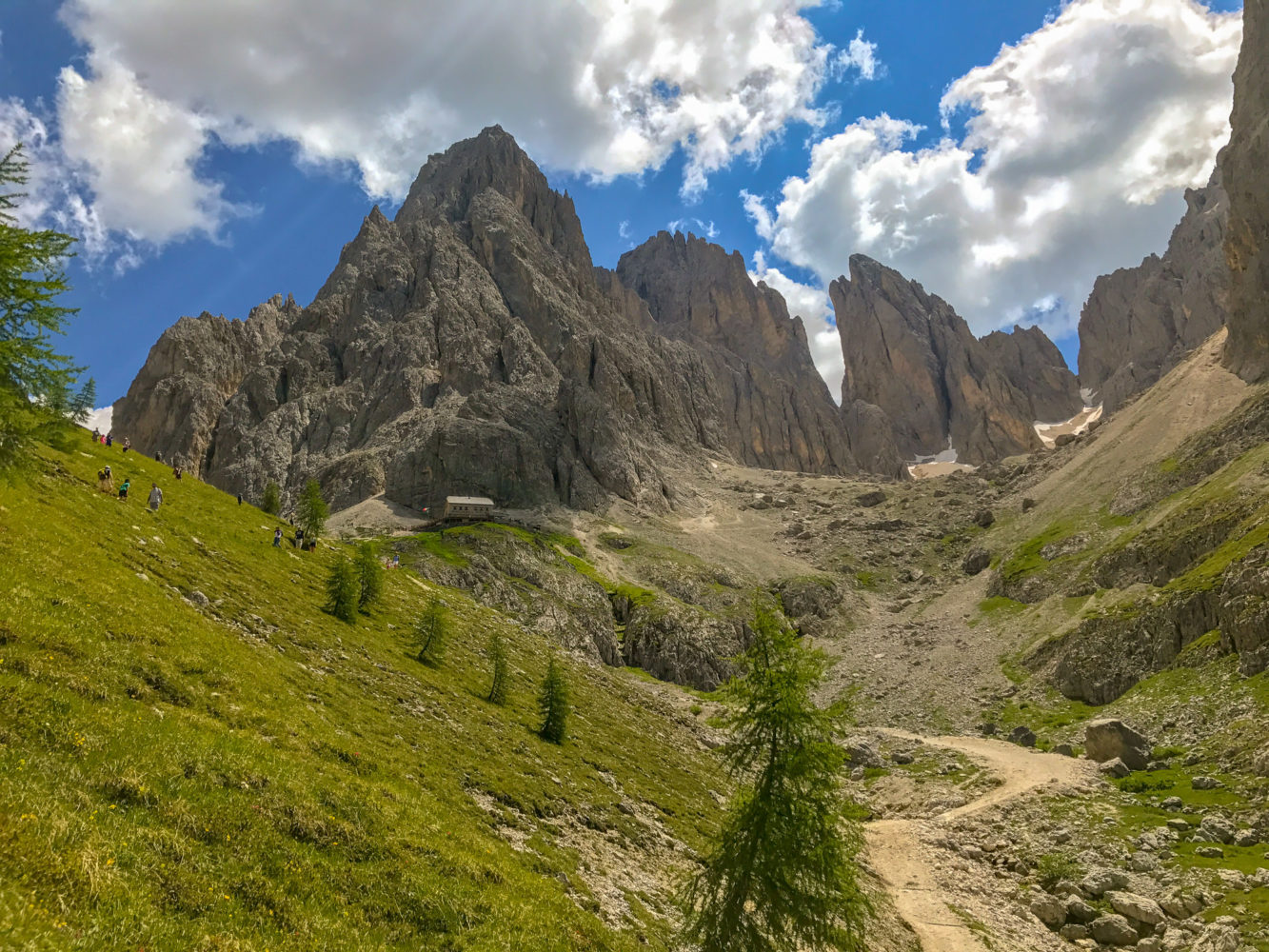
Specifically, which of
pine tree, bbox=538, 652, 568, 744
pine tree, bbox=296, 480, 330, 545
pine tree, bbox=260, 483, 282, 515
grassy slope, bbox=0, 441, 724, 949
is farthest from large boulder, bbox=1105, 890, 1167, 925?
pine tree, bbox=260, 483, 282, 515

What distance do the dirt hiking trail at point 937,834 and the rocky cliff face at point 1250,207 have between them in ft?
419

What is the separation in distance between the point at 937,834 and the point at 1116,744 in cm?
1959

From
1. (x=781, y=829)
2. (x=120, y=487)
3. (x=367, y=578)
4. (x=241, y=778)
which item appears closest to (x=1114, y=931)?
(x=781, y=829)

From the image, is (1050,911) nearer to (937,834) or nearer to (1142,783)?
(937,834)

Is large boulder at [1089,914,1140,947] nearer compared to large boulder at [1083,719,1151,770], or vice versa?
large boulder at [1089,914,1140,947]

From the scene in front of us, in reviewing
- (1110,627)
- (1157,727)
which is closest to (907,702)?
(1110,627)

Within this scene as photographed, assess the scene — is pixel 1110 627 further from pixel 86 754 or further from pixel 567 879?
pixel 86 754

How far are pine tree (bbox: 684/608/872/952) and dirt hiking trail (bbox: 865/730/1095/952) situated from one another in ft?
58.3

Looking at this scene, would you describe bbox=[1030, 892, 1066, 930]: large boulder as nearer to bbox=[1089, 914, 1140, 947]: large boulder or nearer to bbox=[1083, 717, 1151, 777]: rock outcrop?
bbox=[1089, 914, 1140, 947]: large boulder

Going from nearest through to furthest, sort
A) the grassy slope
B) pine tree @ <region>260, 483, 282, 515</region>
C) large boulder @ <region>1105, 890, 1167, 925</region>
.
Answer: the grassy slope
large boulder @ <region>1105, 890, 1167, 925</region>
pine tree @ <region>260, 483, 282, 515</region>

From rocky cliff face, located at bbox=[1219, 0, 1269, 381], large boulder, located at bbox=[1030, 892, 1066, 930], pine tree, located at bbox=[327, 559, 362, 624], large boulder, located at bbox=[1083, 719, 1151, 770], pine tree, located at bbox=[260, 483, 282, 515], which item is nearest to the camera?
large boulder, located at bbox=[1030, 892, 1066, 930]

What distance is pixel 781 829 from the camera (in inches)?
794

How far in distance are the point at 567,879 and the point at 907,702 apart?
78.4m

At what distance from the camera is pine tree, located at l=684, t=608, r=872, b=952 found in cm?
1986
